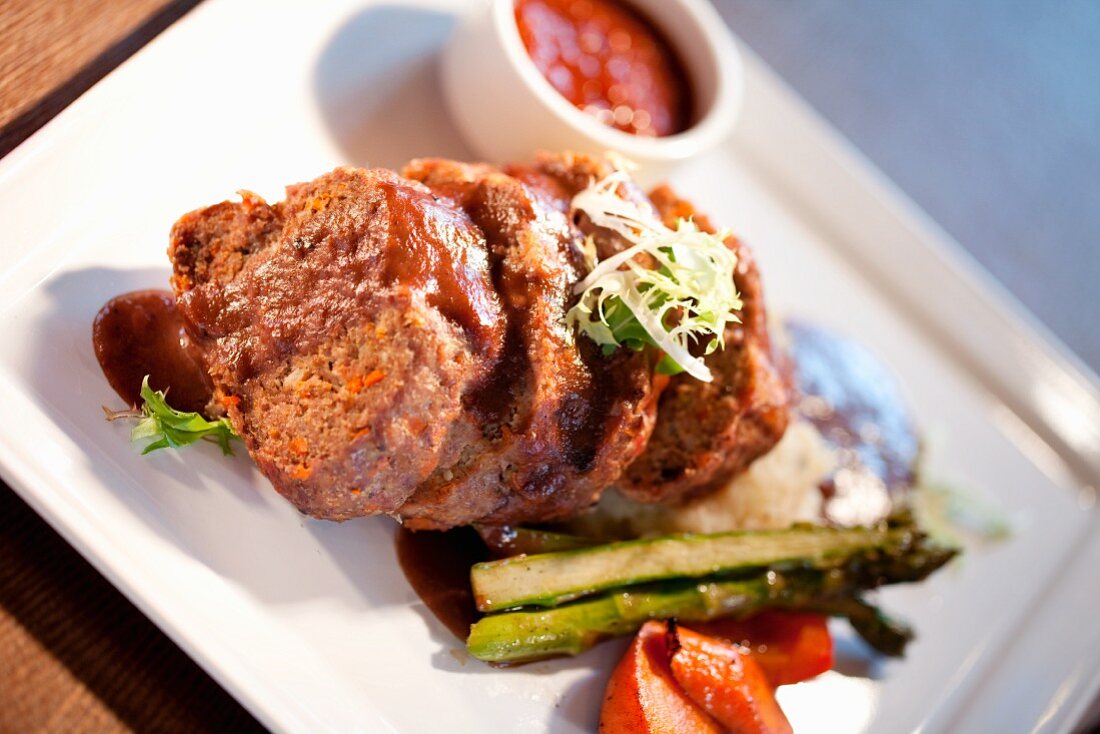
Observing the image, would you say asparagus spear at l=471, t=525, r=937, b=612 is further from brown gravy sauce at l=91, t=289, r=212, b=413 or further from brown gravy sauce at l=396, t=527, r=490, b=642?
brown gravy sauce at l=91, t=289, r=212, b=413

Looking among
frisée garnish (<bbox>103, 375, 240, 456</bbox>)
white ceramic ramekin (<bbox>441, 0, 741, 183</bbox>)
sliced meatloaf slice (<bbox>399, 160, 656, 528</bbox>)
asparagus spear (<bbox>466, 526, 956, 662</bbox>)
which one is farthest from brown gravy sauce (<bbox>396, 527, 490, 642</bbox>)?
white ceramic ramekin (<bbox>441, 0, 741, 183</bbox>)

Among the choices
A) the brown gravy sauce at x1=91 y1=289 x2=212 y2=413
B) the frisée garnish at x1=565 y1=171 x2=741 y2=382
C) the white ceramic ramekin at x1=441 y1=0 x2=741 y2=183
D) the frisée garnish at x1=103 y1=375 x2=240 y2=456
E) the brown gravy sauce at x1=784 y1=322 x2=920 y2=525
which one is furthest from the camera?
the brown gravy sauce at x1=784 y1=322 x2=920 y2=525

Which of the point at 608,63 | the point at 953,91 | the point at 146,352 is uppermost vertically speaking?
the point at 146,352

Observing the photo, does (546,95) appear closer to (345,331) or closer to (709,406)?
(709,406)

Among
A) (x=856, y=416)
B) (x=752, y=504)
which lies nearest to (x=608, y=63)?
(x=752, y=504)

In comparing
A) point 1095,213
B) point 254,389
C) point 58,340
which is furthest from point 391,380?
point 1095,213

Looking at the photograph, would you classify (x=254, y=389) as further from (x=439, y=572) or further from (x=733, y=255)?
(x=733, y=255)

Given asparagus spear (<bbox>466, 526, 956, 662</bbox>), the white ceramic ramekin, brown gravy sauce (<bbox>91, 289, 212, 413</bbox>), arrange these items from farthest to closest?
the white ceramic ramekin < asparagus spear (<bbox>466, 526, 956, 662</bbox>) < brown gravy sauce (<bbox>91, 289, 212, 413</bbox>)
